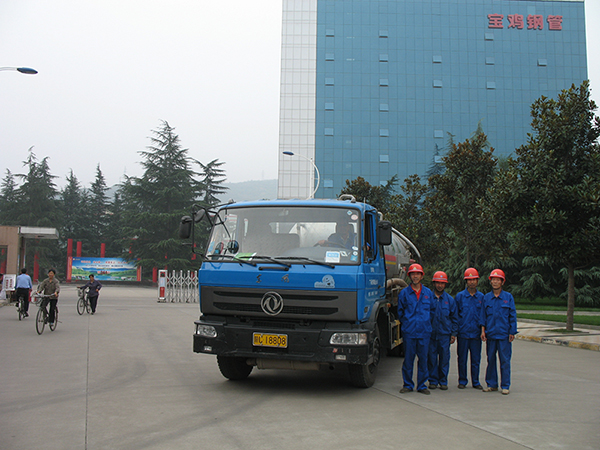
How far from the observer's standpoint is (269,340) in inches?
273

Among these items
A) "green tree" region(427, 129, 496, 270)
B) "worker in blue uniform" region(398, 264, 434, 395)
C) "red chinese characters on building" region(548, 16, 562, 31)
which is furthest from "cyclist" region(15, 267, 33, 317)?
"red chinese characters on building" region(548, 16, 562, 31)

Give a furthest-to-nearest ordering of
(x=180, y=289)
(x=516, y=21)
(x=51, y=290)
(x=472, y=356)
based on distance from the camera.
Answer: (x=516, y=21) < (x=180, y=289) < (x=51, y=290) < (x=472, y=356)

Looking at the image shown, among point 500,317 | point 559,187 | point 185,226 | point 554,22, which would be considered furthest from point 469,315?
point 554,22

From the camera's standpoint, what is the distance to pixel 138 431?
5.40 metres

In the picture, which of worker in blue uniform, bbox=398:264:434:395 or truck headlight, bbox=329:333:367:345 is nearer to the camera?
truck headlight, bbox=329:333:367:345

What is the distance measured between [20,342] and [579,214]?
14.3 m

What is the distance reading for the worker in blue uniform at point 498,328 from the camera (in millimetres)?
7617

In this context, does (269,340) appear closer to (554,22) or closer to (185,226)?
(185,226)

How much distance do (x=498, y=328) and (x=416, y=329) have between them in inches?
47.0

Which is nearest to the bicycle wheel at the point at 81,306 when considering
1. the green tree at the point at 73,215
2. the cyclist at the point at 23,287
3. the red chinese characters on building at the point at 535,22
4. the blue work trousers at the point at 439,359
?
the cyclist at the point at 23,287

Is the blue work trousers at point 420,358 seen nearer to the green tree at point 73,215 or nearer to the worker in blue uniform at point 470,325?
the worker in blue uniform at point 470,325

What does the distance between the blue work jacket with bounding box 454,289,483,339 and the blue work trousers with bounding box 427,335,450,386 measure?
298 mm

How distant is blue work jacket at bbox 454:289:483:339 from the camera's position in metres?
7.91

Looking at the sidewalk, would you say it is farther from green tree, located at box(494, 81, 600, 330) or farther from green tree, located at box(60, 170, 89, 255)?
green tree, located at box(60, 170, 89, 255)
